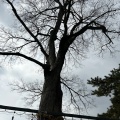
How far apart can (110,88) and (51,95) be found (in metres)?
9.90

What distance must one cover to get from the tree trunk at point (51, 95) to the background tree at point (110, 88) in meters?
8.69

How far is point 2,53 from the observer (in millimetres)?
8477

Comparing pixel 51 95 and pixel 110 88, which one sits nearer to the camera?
pixel 51 95

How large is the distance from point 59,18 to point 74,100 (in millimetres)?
2988

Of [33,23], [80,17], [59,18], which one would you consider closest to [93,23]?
[80,17]

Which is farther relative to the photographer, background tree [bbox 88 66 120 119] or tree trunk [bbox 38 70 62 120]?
background tree [bbox 88 66 120 119]

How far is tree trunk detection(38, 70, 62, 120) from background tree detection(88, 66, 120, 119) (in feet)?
28.5

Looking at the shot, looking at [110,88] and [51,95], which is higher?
[110,88]

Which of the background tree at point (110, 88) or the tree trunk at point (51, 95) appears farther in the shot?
the background tree at point (110, 88)

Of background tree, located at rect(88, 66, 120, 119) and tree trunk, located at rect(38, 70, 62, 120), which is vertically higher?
background tree, located at rect(88, 66, 120, 119)

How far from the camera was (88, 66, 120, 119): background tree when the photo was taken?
16.3 meters

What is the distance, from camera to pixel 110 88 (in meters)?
16.9

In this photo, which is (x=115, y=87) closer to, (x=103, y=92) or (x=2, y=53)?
(x=103, y=92)

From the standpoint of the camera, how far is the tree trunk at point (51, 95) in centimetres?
735
